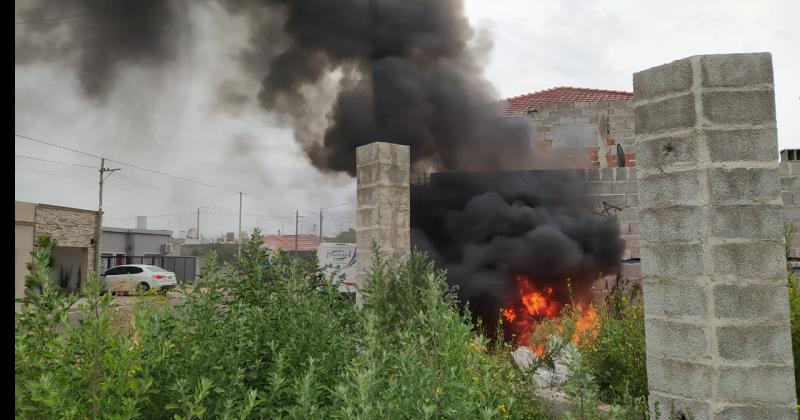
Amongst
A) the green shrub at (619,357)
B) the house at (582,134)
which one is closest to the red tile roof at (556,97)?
the house at (582,134)

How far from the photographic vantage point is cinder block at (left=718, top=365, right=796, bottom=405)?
11.2 feet

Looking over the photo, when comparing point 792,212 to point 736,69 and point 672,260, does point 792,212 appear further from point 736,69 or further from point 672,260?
point 672,260

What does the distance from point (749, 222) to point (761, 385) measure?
103cm

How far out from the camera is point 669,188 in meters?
3.78

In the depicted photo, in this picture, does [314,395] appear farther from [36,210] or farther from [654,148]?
[36,210]

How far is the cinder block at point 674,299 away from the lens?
3547 mm

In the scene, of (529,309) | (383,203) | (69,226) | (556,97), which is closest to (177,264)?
(69,226)

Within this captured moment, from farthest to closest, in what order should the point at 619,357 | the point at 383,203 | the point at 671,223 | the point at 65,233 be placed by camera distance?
the point at 65,233
the point at 383,203
the point at 619,357
the point at 671,223

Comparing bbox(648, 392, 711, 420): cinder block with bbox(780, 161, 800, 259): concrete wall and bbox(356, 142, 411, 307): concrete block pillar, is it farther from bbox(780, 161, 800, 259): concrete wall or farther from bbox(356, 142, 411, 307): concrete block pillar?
bbox(780, 161, 800, 259): concrete wall

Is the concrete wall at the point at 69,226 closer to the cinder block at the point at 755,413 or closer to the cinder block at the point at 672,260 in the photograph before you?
the cinder block at the point at 672,260

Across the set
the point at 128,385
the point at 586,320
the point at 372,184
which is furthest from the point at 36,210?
the point at 128,385

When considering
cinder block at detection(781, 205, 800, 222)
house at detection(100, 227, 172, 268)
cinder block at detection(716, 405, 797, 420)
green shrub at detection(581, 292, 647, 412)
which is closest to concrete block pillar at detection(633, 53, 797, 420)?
cinder block at detection(716, 405, 797, 420)

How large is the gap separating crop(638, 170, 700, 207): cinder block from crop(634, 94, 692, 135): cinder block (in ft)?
1.14
